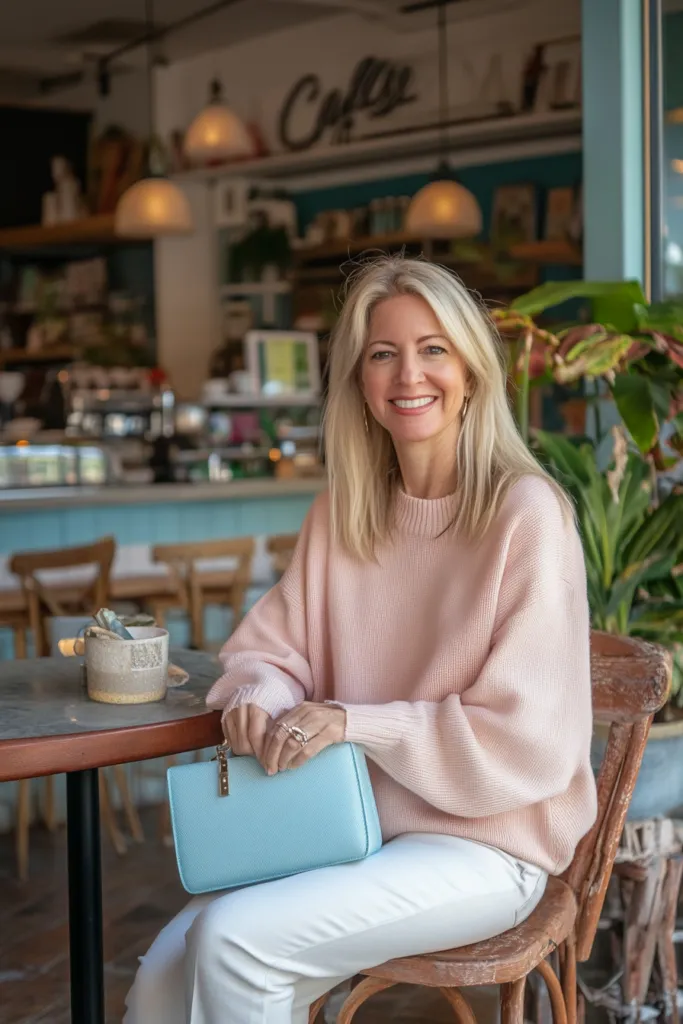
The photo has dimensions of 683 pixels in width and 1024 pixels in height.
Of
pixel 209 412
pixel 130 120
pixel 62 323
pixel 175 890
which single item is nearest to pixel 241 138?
pixel 209 412

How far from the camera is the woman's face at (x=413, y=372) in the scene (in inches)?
84.7

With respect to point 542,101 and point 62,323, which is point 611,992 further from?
point 62,323

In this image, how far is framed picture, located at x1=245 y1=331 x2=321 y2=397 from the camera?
318 inches

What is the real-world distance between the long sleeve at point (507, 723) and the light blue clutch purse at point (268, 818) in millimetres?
69

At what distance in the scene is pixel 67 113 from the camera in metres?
9.76

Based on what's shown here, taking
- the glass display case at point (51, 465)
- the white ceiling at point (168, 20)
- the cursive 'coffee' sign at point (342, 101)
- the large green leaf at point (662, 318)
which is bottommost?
the glass display case at point (51, 465)

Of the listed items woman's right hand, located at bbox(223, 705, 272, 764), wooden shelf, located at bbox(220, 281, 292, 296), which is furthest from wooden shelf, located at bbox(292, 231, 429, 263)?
woman's right hand, located at bbox(223, 705, 272, 764)

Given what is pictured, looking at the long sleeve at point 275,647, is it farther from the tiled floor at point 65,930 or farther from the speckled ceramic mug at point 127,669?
the tiled floor at point 65,930

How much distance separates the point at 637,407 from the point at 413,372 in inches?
38.2

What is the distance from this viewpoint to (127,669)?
7.06 feet

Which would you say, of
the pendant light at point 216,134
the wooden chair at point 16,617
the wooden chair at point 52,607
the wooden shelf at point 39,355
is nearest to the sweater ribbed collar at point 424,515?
the wooden chair at point 52,607

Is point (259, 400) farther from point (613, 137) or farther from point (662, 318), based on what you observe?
point (662, 318)

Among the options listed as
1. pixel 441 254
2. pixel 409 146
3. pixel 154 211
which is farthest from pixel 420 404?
pixel 409 146

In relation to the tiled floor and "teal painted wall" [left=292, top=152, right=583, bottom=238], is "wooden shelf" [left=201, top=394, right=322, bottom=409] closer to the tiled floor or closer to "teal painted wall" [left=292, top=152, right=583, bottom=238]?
"teal painted wall" [left=292, top=152, right=583, bottom=238]
